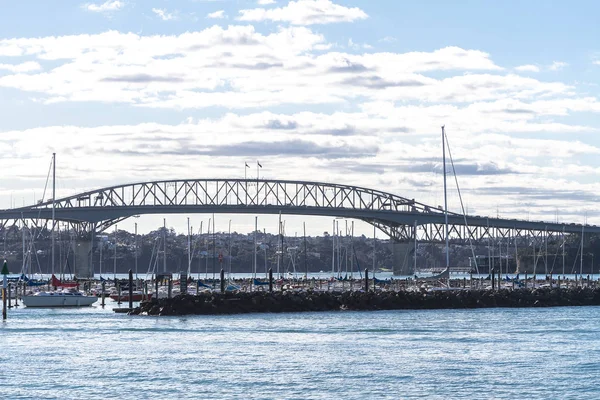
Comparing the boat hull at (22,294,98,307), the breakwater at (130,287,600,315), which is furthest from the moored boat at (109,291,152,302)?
the breakwater at (130,287,600,315)

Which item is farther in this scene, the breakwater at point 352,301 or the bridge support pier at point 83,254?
the bridge support pier at point 83,254

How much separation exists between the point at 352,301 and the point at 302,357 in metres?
31.0

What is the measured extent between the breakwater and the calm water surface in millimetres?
2985

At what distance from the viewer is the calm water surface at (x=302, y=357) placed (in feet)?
125

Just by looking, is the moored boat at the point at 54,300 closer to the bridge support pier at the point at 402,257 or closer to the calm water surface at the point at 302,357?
the calm water surface at the point at 302,357

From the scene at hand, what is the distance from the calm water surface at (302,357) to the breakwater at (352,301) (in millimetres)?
2985

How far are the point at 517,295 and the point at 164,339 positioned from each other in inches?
1409

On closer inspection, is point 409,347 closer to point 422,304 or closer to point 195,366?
point 195,366

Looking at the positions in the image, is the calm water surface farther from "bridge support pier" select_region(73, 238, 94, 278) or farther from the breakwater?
"bridge support pier" select_region(73, 238, 94, 278)

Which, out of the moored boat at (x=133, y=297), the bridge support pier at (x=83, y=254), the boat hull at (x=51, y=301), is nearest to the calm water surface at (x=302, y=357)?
the boat hull at (x=51, y=301)

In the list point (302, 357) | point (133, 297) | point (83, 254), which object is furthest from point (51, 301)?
point (83, 254)

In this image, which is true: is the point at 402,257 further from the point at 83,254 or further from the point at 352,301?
the point at 352,301

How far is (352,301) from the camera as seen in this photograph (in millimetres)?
77312

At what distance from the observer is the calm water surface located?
38.0m
